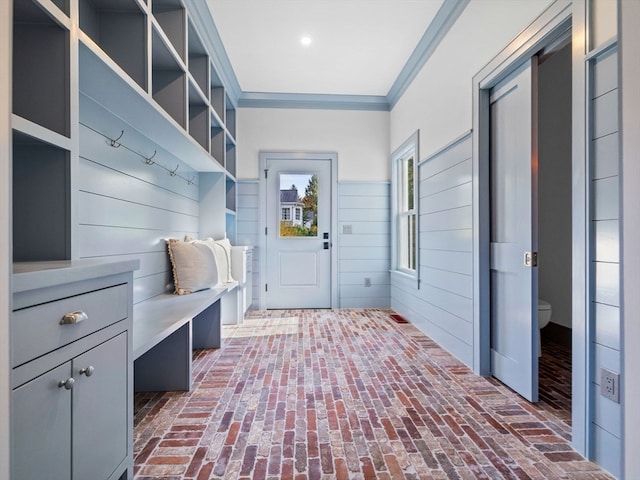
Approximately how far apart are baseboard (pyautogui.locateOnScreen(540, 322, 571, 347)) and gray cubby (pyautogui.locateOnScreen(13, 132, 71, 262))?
3.84 metres

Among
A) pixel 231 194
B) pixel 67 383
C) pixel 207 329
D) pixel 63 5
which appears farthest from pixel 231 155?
pixel 67 383

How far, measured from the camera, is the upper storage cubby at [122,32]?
1.85 m

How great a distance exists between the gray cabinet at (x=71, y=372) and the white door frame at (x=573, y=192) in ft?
6.12

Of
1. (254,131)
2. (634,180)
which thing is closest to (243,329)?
(254,131)

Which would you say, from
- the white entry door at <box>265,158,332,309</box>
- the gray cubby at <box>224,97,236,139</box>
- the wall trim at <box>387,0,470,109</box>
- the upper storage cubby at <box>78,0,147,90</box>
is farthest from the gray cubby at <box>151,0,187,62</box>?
the white entry door at <box>265,158,332,309</box>

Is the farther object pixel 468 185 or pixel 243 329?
pixel 243 329

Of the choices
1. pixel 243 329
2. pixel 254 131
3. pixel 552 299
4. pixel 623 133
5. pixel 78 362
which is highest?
pixel 254 131

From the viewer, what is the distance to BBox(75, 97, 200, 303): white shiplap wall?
1781 mm

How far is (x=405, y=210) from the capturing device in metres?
4.39

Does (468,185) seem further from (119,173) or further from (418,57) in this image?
(119,173)

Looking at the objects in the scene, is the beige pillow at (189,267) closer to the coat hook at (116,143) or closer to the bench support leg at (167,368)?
the bench support leg at (167,368)

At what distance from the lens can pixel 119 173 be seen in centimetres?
209

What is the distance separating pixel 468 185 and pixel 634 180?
69.6 inches

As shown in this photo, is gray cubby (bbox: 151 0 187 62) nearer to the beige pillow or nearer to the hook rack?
the hook rack
